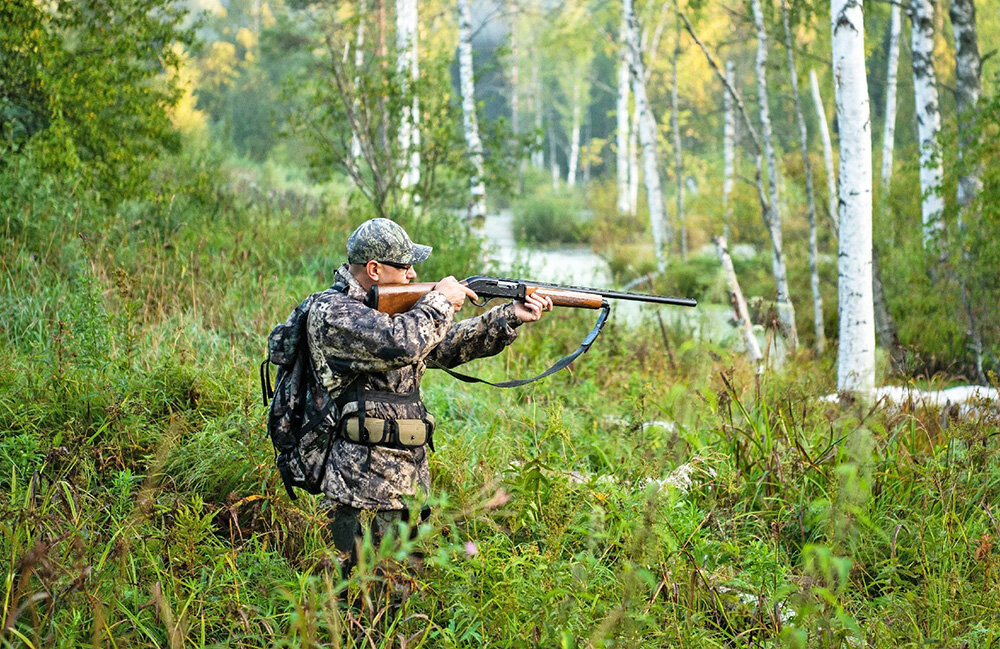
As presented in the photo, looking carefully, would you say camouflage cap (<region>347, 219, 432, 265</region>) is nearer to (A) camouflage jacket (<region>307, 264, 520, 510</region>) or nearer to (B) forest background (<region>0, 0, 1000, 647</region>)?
(A) camouflage jacket (<region>307, 264, 520, 510</region>)

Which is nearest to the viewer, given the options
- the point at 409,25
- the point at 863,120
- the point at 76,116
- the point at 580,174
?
the point at 863,120

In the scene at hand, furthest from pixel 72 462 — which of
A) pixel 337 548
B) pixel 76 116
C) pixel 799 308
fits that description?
pixel 799 308

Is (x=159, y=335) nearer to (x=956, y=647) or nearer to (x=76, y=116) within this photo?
(x=76, y=116)

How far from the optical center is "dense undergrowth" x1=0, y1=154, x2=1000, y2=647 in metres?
2.76

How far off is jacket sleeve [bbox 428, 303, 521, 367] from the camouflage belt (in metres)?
0.51

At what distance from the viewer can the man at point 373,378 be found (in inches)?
123

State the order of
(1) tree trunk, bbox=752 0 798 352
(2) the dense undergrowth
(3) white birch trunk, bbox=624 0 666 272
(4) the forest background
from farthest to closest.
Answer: (3) white birch trunk, bbox=624 0 666 272
(1) tree trunk, bbox=752 0 798 352
(4) the forest background
(2) the dense undergrowth

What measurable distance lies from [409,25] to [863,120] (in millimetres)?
10790

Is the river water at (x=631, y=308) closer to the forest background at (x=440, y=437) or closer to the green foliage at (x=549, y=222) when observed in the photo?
the forest background at (x=440, y=437)

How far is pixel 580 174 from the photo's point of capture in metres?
55.7

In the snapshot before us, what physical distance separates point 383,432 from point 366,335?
380 millimetres

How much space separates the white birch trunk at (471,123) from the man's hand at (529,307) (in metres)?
7.29

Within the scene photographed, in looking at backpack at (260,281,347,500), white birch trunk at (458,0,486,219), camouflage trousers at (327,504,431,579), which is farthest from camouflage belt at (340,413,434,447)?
white birch trunk at (458,0,486,219)

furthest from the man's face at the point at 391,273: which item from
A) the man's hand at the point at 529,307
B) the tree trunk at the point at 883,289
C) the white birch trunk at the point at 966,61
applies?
the white birch trunk at the point at 966,61
